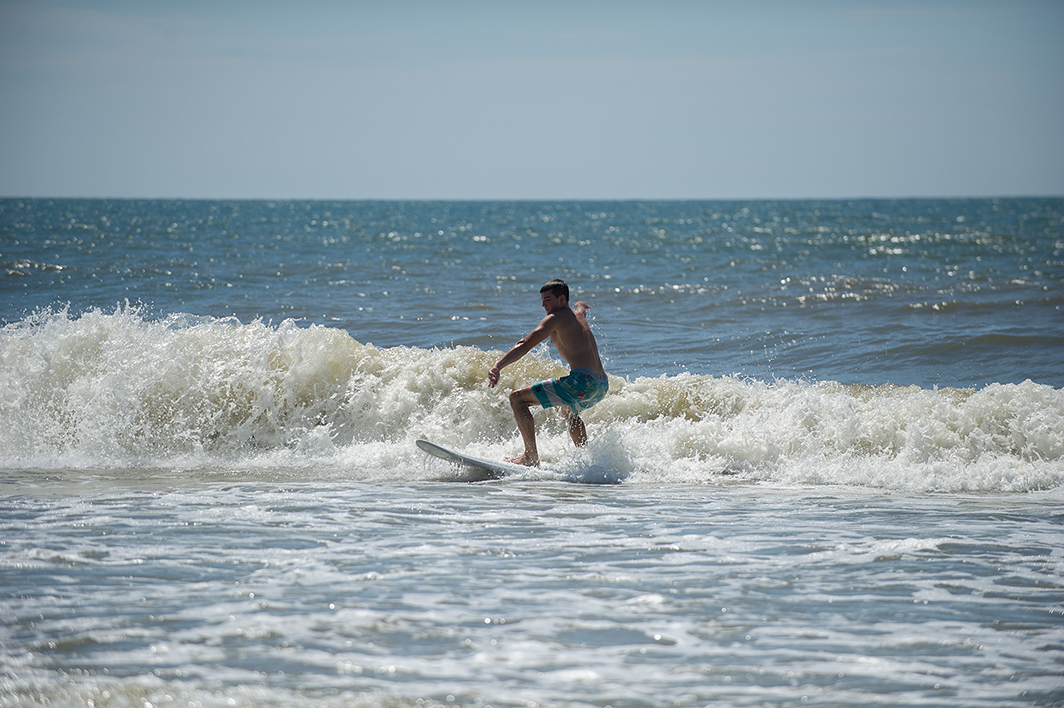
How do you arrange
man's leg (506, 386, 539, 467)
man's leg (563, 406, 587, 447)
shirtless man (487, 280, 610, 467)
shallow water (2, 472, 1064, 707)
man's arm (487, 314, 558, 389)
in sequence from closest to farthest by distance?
1. shallow water (2, 472, 1064, 707)
2. man's arm (487, 314, 558, 389)
3. shirtless man (487, 280, 610, 467)
4. man's leg (506, 386, 539, 467)
5. man's leg (563, 406, 587, 447)

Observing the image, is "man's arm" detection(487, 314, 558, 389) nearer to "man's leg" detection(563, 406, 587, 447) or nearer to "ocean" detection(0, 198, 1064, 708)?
"man's leg" detection(563, 406, 587, 447)

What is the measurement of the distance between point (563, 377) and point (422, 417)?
2.20 metres

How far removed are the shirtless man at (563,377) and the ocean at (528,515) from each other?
46 cm

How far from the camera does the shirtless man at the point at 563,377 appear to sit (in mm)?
7848

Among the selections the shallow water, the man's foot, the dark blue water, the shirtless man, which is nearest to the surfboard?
the man's foot

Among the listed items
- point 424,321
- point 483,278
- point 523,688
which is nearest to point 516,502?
point 523,688

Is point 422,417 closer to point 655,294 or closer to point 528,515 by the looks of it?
point 528,515

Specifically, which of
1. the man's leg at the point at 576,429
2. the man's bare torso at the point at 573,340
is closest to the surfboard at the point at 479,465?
the man's leg at the point at 576,429

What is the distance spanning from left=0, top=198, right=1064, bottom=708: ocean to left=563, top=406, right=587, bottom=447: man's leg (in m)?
0.15

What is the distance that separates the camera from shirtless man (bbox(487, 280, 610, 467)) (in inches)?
309

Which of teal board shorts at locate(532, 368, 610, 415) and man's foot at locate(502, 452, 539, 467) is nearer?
teal board shorts at locate(532, 368, 610, 415)

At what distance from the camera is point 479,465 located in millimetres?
7816

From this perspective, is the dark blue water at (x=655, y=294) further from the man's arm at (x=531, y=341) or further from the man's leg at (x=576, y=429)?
the man's arm at (x=531, y=341)

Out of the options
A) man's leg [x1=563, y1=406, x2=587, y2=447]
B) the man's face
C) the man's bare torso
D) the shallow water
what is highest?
the man's face
